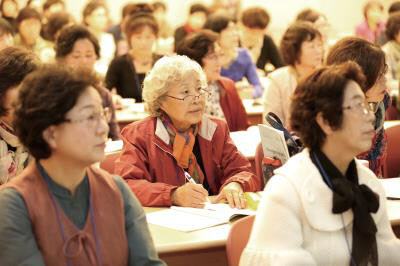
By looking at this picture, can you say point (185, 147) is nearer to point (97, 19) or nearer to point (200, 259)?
point (200, 259)

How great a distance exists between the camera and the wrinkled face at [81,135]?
228cm

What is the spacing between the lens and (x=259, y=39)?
27.9 feet

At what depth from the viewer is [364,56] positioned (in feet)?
11.4

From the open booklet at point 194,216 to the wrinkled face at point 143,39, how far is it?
3758 mm

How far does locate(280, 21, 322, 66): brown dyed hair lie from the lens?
5.37 metres

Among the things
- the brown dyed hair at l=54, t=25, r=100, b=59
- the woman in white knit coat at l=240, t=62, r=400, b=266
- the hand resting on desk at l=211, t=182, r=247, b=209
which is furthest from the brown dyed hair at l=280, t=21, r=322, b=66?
the woman in white knit coat at l=240, t=62, r=400, b=266

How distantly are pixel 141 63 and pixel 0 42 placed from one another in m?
1.41

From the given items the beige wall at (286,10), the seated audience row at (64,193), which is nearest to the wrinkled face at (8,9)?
the beige wall at (286,10)

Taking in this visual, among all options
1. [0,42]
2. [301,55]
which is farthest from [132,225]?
[0,42]

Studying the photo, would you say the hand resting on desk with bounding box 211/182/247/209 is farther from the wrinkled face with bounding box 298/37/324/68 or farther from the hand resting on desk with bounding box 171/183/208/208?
the wrinkled face with bounding box 298/37/324/68

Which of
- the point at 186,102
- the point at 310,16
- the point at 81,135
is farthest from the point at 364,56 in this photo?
the point at 310,16

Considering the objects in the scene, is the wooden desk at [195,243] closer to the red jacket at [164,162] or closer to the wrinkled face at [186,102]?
the red jacket at [164,162]

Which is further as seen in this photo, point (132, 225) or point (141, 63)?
point (141, 63)

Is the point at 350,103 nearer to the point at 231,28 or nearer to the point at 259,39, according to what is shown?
the point at 231,28
